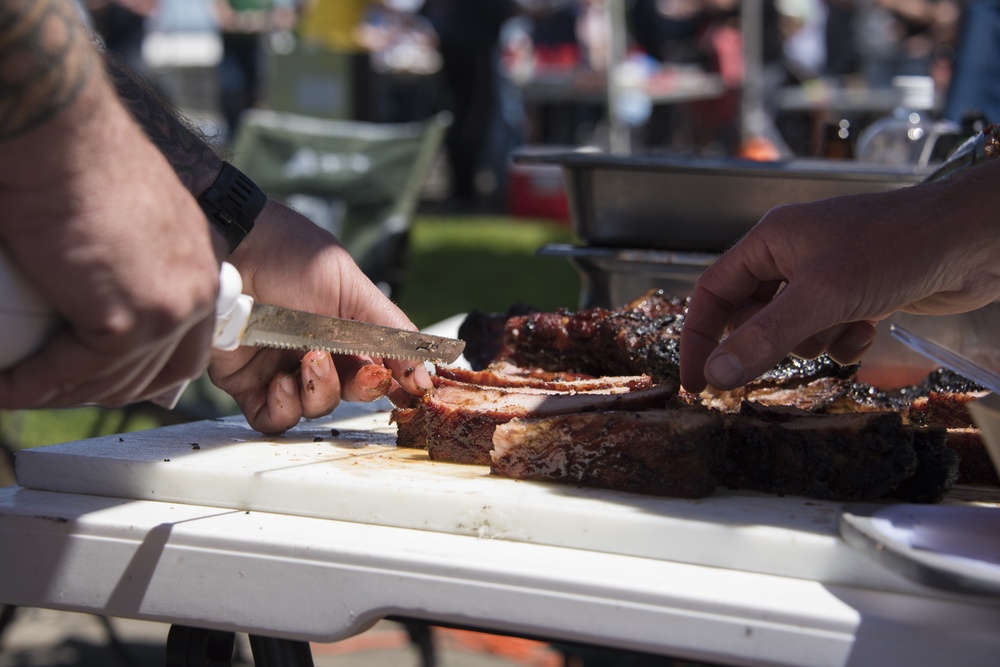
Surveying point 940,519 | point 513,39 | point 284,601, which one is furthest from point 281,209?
point 513,39

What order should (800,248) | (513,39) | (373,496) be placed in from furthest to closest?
(513,39) < (800,248) < (373,496)

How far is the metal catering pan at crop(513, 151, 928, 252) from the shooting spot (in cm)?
291

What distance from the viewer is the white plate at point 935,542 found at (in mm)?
1389

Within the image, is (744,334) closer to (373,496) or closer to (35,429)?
(373,496)

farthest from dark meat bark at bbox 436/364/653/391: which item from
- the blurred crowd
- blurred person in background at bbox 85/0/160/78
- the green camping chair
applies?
blurred person in background at bbox 85/0/160/78

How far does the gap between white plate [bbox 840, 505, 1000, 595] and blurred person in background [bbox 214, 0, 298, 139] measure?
13772mm

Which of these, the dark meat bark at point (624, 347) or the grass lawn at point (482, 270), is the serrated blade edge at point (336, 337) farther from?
the grass lawn at point (482, 270)

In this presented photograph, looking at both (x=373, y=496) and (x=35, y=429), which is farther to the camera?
(x=35, y=429)

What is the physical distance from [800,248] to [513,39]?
18.2 meters

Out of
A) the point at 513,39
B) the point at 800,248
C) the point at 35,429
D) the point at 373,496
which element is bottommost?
the point at 35,429

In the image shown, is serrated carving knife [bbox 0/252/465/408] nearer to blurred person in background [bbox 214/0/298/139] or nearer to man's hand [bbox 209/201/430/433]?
man's hand [bbox 209/201/430/433]

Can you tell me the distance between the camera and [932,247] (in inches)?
73.7

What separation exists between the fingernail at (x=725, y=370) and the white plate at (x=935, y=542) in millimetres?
355

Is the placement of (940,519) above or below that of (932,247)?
below
